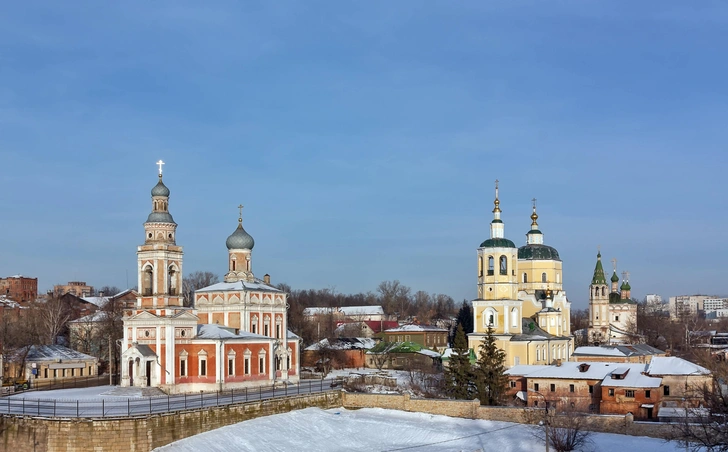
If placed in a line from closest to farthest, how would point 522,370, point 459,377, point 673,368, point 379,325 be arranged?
1. point 459,377
2. point 673,368
3. point 522,370
4. point 379,325

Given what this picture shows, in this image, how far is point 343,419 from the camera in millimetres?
36062

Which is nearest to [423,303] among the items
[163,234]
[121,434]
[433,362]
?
[433,362]

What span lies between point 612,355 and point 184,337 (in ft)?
108

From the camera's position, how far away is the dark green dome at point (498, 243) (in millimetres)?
57750

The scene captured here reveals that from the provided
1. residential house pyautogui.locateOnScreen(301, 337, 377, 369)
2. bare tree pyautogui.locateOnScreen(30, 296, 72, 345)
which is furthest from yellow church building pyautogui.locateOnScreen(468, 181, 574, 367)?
bare tree pyautogui.locateOnScreen(30, 296, 72, 345)

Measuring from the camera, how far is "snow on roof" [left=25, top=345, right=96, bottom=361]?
5078 centimetres

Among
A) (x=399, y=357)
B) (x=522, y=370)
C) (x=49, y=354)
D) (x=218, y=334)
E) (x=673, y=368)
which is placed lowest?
(x=399, y=357)

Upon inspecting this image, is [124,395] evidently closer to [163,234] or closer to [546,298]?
[163,234]

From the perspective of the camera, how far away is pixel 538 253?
6612 cm

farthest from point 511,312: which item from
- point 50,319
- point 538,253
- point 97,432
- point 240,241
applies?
point 50,319

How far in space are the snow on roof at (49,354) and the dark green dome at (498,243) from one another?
1068 inches

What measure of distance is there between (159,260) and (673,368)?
88.0ft

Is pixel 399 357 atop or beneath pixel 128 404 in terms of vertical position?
beneath

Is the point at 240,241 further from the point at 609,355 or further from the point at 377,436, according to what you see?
the point at 609,355
